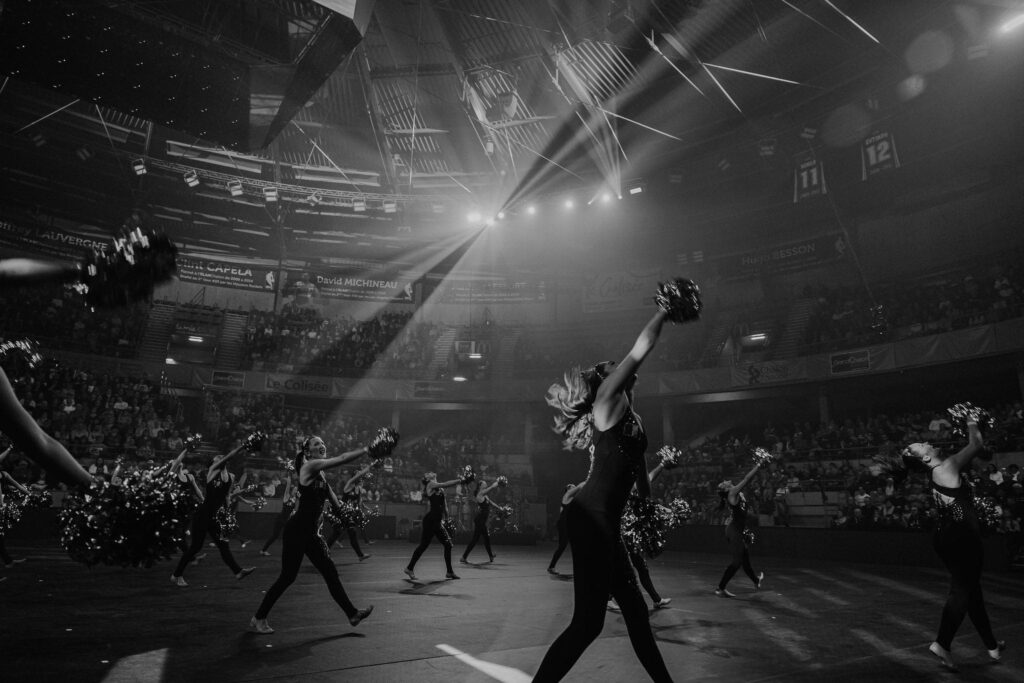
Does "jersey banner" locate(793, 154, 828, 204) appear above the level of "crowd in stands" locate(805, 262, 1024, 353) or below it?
above

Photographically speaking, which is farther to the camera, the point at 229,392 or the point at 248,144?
the point at 229,392

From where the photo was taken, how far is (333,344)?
103ft

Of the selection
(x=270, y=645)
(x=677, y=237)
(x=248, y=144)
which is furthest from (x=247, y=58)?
(x=677, y=237)

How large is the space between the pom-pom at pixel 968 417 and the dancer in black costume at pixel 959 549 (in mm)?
72

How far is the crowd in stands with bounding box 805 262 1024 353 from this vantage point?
67.6ft

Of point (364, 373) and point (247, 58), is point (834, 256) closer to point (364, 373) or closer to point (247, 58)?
point (364, 373)

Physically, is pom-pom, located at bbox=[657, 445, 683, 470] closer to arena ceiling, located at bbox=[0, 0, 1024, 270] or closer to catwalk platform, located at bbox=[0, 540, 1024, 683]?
catwalk platform, located at bbox=[0, 540, 1024, 683]

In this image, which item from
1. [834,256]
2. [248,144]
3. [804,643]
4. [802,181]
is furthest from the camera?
[834,256]

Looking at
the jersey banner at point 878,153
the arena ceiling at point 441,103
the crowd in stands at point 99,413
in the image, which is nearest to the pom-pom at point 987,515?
the arena ceiling at point 441,103

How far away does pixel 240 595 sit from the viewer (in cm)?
898

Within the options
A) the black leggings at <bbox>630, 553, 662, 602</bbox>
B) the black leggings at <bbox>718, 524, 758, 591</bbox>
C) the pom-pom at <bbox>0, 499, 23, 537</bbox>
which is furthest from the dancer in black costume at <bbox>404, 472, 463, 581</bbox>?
the pom-pom at <bbox>0, 499, 23, 537</bbox>

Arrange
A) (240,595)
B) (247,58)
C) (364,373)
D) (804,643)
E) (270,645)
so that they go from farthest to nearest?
(364,373) < (247,58) < (240,595) < (804,643) < (270,645)

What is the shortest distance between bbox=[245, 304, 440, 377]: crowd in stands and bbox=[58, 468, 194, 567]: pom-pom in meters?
28.1

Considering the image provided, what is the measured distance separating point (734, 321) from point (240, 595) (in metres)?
26.9
